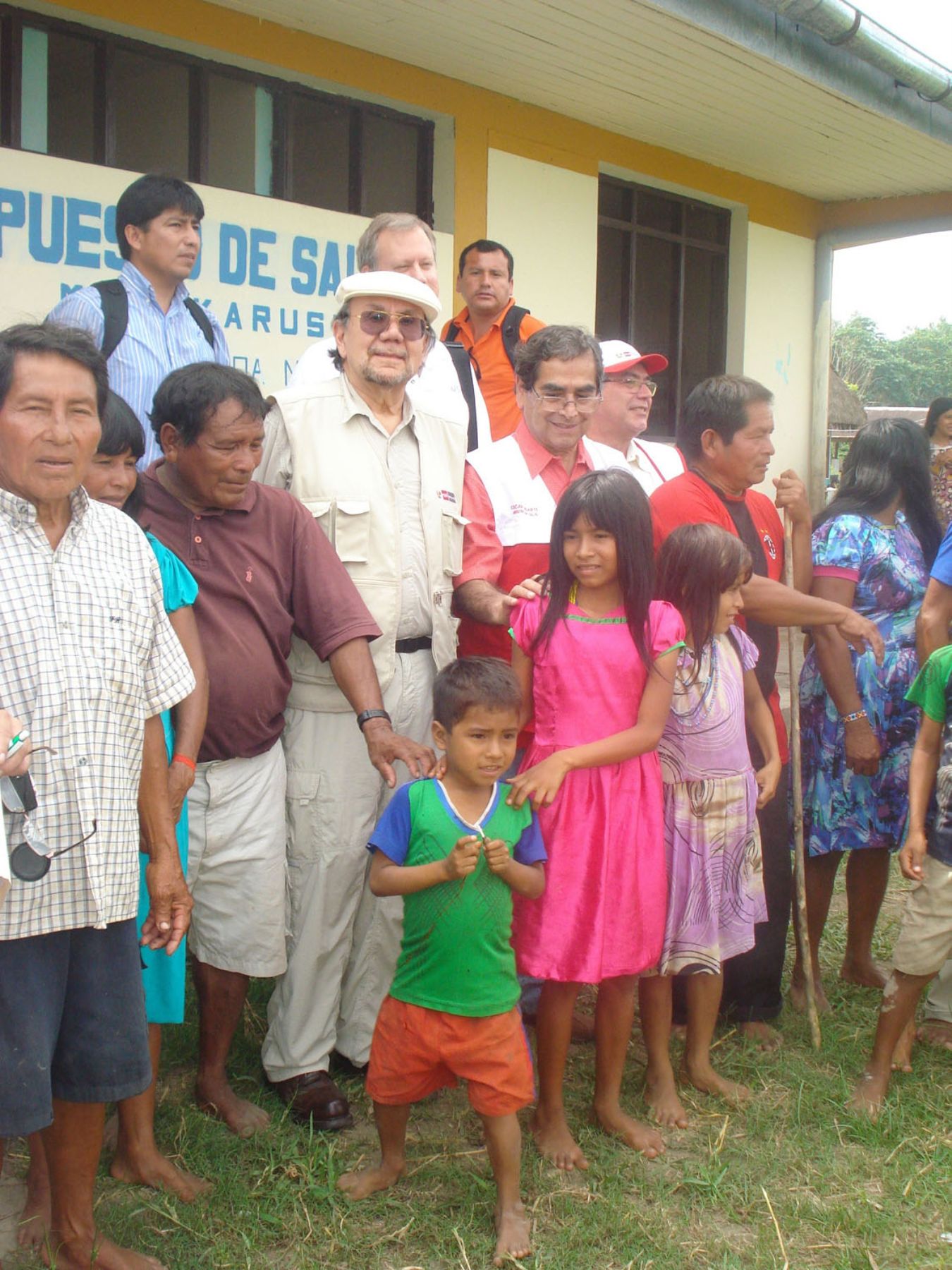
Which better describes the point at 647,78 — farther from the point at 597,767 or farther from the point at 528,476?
the point at 597,767

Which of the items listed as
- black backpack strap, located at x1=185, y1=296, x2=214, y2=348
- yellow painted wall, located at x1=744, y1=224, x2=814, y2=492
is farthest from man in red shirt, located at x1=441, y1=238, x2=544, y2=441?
yellow painted wall, located at x1=744, y1=224, x2=814, y2=492

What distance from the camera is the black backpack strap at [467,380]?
4.25m

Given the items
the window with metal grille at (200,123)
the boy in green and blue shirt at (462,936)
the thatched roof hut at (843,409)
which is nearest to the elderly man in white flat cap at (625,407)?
the boy in green and blue shirt at (462,936)

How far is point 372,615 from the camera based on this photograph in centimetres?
329

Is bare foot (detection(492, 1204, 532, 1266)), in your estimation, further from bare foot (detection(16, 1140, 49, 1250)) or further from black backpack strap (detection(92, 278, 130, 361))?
black backpack strap (detection(92, 278, 130, 361))

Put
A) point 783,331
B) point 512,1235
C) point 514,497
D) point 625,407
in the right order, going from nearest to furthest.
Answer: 1. point 512,1235
2. point 514,497
3. point 625,407
4. point 783,331

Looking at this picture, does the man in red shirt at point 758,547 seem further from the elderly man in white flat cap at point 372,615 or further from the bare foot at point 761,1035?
the elderly man in white flat cap at point 372,615

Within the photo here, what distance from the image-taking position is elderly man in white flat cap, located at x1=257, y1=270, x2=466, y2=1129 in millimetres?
3271

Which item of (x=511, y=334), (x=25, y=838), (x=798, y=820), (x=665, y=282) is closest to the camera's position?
(x=25, y=838)

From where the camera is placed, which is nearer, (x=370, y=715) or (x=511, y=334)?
(x=370, y=715)

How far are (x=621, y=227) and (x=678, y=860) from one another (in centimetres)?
727

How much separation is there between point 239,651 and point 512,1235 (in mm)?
1467

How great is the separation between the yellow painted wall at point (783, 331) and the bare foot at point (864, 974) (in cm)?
686

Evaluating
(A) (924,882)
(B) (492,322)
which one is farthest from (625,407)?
(A) (924,882)
